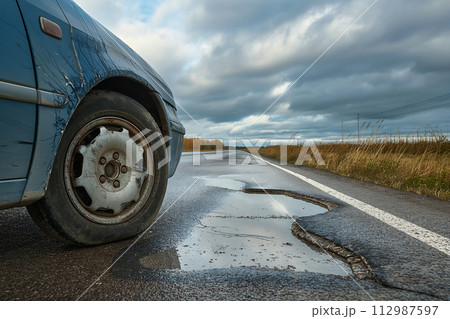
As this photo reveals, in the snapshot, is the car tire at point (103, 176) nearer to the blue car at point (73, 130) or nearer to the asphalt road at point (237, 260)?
the blue car at point (73, 130)

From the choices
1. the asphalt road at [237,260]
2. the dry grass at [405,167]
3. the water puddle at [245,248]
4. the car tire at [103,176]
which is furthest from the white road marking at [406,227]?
the car tire at [103,176]

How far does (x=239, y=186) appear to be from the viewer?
209 inches

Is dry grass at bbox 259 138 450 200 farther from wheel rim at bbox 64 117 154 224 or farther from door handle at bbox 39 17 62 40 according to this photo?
door handle at bbox 39 17 62 40

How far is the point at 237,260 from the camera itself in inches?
72.4

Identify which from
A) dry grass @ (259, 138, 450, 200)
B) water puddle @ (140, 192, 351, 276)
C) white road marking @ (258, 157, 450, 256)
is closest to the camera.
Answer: water puddle @ (140, 192, 351, 276)

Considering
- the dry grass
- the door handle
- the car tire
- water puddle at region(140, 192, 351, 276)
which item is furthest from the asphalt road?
the dry grass

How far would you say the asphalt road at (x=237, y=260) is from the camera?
55.4 inches

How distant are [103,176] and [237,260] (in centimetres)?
99

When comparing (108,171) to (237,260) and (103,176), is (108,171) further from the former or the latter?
(237,260)

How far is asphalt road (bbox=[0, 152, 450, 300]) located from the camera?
1.41 meters

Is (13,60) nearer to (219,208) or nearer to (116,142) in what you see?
(116,142)

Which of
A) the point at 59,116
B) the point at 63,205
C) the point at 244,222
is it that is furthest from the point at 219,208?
the point at 59,116
